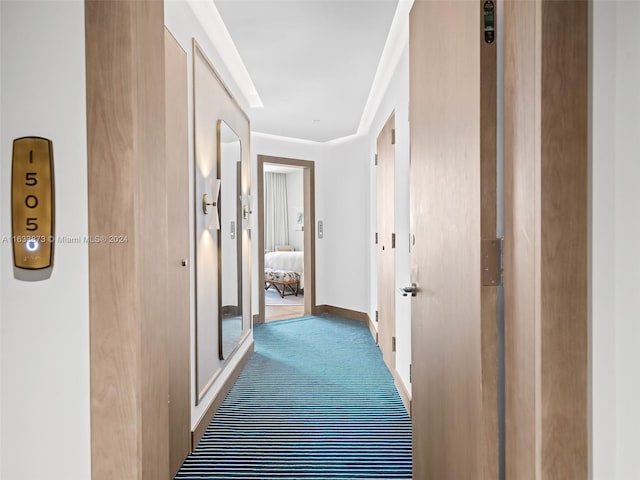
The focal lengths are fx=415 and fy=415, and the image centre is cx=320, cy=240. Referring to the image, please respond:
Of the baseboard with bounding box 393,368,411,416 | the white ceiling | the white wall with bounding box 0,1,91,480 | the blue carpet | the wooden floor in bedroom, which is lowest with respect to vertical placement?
the blue carpet

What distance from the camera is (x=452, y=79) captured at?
4.04 feet

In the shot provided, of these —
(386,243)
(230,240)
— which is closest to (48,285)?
(230,240)

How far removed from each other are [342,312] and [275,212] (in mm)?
4357

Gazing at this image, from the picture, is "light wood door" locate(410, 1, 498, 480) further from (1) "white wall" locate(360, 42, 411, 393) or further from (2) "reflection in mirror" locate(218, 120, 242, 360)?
(2) "reflection in mirror" locate(218, 120, 242, 360)

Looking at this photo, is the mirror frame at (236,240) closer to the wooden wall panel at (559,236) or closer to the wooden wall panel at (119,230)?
the wooden wall panel at (119,230)

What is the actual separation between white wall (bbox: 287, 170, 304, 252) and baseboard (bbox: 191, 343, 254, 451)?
5.78 m

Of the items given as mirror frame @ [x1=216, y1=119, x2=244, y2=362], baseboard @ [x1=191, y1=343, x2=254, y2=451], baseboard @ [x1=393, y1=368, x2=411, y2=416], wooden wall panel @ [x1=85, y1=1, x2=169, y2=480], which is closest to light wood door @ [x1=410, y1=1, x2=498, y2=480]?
wooden wall panel @ [x1=85, y1=1, x2=169, y2=480]

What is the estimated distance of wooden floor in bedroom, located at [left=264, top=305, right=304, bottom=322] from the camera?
5.74 metres

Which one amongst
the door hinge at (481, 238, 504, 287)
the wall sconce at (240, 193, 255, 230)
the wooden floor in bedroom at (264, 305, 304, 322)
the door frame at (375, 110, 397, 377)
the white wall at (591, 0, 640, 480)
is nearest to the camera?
the white wall at (591, 0, 640, 480)

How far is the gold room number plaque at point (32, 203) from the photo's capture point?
909 mm

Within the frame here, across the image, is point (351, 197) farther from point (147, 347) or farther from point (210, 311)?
point (147, 347)

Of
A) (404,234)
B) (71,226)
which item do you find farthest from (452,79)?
(404,234)

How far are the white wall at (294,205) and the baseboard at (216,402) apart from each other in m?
5.78

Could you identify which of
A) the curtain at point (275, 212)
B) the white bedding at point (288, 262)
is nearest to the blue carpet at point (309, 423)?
the white bedding at point (288, 262)
